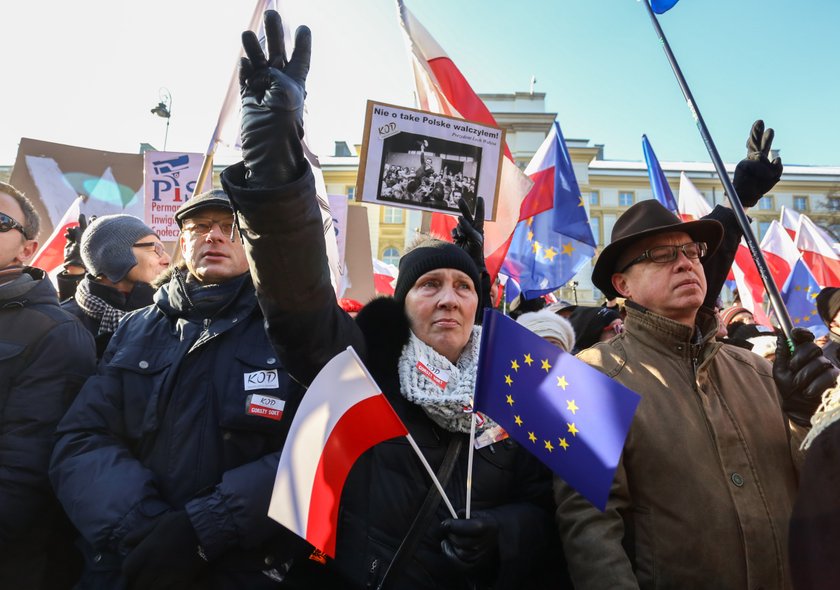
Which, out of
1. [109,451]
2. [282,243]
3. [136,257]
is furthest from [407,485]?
[136,257]

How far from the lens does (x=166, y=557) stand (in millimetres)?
1711

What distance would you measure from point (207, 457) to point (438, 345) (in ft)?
2.87

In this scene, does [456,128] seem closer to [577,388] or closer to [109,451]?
[577,388]

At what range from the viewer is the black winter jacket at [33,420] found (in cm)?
196

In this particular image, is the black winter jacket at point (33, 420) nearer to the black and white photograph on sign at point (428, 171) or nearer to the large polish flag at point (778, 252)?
the black and white photograph on sign at point (428, 171)

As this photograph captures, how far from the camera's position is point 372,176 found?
3.56m

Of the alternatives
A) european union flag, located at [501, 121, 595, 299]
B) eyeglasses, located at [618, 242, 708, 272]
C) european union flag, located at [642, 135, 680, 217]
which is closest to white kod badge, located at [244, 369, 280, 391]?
eyeglasses, located at [618, 242, 708, 272]

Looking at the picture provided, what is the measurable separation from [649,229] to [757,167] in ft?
2.94

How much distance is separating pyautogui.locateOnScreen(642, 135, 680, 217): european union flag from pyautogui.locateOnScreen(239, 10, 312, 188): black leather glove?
5249 millimetres

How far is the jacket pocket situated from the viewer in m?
1.95

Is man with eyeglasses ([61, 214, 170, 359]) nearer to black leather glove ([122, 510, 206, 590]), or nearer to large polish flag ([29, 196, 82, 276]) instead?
black leather glove ([122, 510, 206, 590])

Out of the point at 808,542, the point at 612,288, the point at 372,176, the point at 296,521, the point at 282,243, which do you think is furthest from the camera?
the point at 372,176

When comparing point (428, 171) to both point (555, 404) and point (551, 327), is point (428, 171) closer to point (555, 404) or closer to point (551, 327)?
point (551, 327)

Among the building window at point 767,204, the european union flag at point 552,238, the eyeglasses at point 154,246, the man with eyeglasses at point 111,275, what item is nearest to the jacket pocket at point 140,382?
the man with eyeglasses at point 111,275
